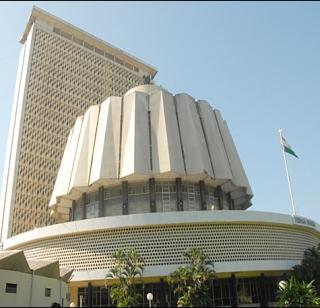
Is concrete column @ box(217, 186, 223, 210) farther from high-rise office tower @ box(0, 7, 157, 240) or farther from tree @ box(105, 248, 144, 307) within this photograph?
high-rise office tower @ box(0, 7, 157, 240)

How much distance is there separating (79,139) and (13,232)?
21176 mm

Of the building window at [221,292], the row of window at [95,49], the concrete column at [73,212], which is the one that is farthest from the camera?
the row of window at [95,49]

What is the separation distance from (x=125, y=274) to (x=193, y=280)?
5624mm

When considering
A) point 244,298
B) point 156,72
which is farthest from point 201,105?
point 156,72

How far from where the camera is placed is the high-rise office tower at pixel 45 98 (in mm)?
65625

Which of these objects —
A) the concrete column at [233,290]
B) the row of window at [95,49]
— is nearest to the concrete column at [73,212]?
the concrete column at [233,290]

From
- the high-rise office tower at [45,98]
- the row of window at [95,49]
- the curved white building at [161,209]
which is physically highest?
the row of window at [95,49]

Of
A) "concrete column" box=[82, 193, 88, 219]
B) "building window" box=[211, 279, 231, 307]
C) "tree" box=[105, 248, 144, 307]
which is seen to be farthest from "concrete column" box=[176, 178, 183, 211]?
"concrete column" box=[82, 193, 88, 219]

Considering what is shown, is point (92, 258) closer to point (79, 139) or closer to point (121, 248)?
point (121, 248)

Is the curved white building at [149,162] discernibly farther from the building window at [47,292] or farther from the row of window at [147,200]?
the building window at [47,292]

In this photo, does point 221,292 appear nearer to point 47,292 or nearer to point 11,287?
point 47,292

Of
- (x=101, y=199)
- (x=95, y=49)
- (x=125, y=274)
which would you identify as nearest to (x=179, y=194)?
(x=101, y=199)

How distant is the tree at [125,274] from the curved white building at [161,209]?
1.06 meters

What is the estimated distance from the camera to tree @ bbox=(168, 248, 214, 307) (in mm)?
29844
